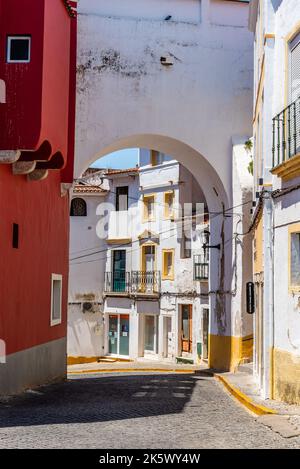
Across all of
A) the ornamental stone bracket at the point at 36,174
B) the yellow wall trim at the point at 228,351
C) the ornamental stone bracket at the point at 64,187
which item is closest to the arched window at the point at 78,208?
the yellow wall trim at the point at 228,351

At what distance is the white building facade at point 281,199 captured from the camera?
12.0 m

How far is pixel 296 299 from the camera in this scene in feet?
38.8

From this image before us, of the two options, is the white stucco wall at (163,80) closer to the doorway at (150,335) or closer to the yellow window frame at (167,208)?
the yellow window frame at (167,208)

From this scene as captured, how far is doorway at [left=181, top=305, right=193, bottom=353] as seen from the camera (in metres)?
32.0

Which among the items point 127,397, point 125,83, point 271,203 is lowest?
point 127,397

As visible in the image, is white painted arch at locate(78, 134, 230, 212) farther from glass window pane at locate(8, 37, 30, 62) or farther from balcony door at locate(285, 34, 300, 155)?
balcony door at locate(285, 34, 300, 155)

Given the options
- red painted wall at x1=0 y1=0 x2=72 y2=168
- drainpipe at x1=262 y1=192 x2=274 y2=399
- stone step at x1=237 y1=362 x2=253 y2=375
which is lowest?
stone step at x1=237 y1=362 x2=253 y2=375

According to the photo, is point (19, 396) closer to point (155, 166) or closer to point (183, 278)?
point (183, 278)

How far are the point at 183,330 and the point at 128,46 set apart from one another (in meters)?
14.5

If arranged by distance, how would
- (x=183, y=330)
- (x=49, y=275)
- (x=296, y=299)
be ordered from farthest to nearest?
1. (x=183, y=330)
2. (x=49, y=275)
3. (x=296, y=299)

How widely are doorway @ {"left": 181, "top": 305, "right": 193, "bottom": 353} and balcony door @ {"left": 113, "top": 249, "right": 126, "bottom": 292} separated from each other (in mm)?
4790

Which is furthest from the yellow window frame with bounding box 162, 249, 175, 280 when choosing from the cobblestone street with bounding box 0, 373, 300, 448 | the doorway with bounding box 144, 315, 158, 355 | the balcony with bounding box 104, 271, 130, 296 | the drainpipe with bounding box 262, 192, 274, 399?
the drainpipe with bounding box 262, 192, 274, 399

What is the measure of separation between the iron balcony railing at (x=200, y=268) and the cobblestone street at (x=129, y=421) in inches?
583

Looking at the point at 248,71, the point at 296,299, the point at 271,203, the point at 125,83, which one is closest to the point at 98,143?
the point at 125,83
